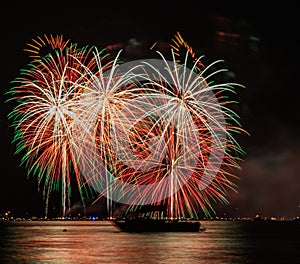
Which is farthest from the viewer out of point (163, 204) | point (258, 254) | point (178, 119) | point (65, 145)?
point (163, 204)

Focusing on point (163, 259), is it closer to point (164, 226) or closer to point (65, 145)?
point (65, 145)

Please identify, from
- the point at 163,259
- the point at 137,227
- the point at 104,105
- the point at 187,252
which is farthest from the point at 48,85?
the point at 137,227

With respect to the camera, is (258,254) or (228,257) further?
(258,254)

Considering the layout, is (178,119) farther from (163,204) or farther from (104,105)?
(163,204)

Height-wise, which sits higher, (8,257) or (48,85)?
(48,85)

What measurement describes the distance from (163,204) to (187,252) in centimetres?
3212

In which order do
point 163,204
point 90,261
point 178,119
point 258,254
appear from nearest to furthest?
point 90,261 → point 178,119 → point 258,254 → point 163,204

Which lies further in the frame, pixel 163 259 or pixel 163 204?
Answer: pixel 163 204

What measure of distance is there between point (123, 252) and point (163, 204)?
33293 millimetres

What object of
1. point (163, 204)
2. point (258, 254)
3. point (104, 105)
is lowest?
point (258, 254)

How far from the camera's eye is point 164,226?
9681 cm

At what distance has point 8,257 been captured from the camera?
181ft

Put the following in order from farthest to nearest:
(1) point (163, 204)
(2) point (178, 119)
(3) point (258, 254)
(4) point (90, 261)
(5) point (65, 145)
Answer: (1) point (163, 204) < (3) point (258, 254) < (2) point (178, 119) < (5) point (65, 145) < (4) point (90, 261)

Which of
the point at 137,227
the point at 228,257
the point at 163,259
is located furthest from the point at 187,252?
the point at 137,227
